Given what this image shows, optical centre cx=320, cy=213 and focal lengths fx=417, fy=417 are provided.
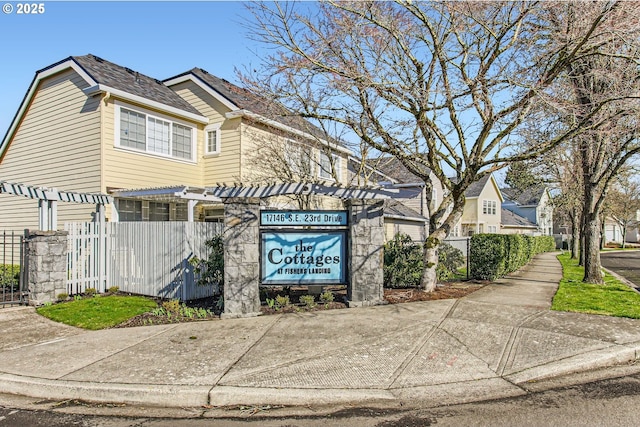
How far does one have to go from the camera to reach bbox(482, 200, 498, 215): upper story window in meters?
40.0

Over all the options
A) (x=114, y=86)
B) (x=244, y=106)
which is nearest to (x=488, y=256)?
(x=244, y=106)

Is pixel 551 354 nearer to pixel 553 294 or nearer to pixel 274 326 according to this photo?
pixel 274 326

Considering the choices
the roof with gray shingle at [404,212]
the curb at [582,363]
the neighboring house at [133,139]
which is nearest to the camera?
the curb at [582,363]

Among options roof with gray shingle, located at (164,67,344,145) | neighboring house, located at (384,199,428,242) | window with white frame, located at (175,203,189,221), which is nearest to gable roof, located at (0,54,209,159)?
roof with gray shingle, located at (164,67,344,145)

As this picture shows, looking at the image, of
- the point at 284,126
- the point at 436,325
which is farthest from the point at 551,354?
the point at 284,126

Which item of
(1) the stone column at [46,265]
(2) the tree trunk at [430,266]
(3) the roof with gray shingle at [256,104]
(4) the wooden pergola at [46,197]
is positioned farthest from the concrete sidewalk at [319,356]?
(3) the roof with gray shingle at [256,104]

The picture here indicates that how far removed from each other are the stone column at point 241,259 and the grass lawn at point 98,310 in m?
2.09

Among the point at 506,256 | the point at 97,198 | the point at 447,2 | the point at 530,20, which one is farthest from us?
the point at 506,256

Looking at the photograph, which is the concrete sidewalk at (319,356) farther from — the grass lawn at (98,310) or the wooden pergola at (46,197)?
the wooden pergola at (46,197)

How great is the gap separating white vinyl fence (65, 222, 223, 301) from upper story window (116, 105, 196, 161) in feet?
11.3

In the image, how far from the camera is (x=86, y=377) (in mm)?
→ 4992

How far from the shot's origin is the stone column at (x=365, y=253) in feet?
28.1

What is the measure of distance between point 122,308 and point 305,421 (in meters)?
6.20

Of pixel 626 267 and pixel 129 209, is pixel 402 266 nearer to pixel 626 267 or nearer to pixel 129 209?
pixel 129 209
